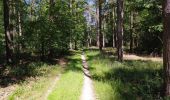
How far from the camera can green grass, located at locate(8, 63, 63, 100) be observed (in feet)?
47.9

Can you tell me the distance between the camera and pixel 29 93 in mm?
15055

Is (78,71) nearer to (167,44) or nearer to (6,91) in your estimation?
(6,91)

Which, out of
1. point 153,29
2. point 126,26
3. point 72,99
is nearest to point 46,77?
point 72,99

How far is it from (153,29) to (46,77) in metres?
21.7

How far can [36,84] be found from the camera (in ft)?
57.8

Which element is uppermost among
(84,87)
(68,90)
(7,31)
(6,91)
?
(7,31)

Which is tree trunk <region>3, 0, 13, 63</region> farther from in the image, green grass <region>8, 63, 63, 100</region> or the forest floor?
the forest floor

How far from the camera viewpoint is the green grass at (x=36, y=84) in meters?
14.6

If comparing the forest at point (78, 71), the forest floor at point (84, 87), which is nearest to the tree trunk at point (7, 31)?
the forest at point (78, 71)

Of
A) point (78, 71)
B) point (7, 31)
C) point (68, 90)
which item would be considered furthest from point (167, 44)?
point (7, 31)

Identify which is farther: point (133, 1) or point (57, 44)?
point (133, 1)

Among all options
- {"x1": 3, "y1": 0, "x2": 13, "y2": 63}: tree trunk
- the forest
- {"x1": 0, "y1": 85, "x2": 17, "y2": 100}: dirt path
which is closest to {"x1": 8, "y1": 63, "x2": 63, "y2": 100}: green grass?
the forest

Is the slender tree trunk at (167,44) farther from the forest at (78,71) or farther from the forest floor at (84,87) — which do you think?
the forest floor at (84,87)

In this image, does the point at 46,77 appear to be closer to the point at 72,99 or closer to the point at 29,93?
the point at 29,93
